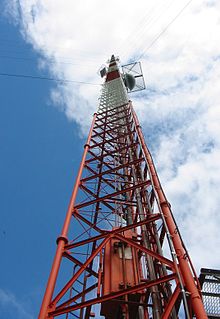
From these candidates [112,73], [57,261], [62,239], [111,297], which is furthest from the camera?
[112,73]

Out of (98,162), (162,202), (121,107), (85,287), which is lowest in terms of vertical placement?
(85,287)

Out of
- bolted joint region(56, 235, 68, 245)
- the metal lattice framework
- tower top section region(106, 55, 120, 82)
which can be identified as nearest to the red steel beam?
bolted joint region(56, 235, 68, 245)

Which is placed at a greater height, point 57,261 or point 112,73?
point 112,73

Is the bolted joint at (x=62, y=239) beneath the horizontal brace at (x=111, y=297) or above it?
above

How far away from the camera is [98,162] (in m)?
15.5

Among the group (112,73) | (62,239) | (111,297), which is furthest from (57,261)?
(112,73)

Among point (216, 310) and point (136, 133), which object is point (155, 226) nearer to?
point (216, 310)

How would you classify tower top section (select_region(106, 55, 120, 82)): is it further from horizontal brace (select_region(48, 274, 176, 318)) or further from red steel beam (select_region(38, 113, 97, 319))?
horizontal brace (select_region(48, 274, 176, 318))

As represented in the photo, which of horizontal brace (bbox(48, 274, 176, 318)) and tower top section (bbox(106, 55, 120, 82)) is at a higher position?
tower top section (bbox(106, 55, 120, 82))

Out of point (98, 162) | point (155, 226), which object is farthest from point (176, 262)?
point (98, 162)

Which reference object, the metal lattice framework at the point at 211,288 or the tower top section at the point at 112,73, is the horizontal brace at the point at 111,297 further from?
the tower top section at the point at 112,73

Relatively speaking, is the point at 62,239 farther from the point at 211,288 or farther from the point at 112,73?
the point at 112,73

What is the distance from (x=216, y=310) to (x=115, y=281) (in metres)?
2.96

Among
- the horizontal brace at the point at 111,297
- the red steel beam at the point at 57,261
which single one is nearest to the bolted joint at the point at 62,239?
the red steel beam at the point at 57,261
